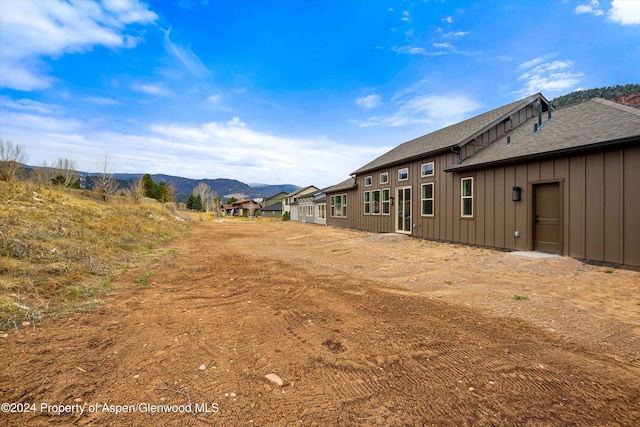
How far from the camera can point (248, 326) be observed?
3455 millimetres

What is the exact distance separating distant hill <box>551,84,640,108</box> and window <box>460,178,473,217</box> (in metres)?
26.8

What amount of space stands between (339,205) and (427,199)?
36.2ft

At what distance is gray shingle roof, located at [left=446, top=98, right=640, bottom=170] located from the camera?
276 inches

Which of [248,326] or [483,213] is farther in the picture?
[483,213]

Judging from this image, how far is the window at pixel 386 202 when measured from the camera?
1605 cm

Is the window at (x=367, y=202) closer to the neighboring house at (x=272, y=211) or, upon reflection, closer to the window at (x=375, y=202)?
the window at (x=375, y=202)

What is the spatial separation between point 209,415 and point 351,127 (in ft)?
72.3

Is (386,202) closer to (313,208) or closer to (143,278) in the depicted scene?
(143,278)

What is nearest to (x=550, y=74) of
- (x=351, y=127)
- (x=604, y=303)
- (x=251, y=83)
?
(x=351, y=127)

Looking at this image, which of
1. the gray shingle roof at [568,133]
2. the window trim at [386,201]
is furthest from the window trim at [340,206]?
the gray shingle roof at [568,133]

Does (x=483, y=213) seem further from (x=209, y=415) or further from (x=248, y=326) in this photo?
(x=209, y=415)

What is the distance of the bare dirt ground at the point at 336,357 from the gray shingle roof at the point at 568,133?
3960 millimetres

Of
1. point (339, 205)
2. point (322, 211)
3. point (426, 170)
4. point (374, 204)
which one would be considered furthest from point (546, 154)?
point (322, 211)

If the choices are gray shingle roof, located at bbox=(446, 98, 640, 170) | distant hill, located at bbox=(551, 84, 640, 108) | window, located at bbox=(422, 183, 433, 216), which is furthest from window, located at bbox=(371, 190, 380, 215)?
distant hill, located at bbox=(551, 84, 640, 108)
